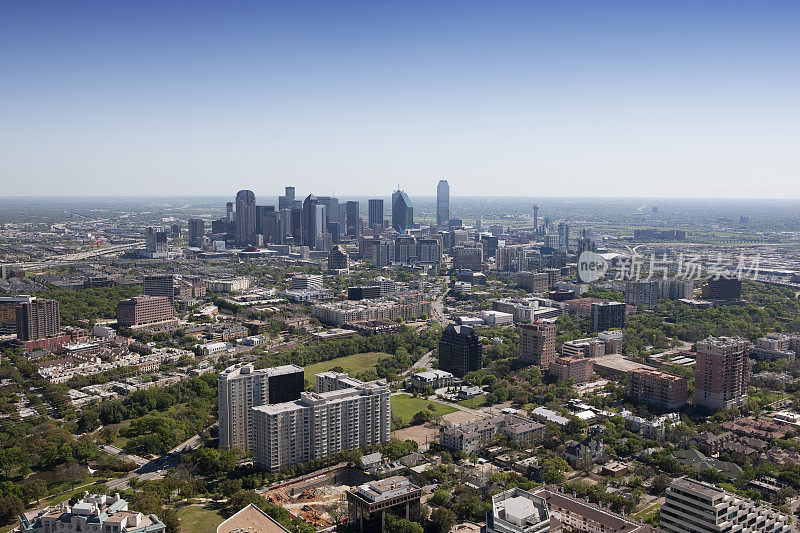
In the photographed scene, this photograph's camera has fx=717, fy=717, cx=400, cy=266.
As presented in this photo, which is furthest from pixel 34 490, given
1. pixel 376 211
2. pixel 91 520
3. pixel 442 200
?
pixel 442 200

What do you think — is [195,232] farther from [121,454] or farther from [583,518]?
[583,518]

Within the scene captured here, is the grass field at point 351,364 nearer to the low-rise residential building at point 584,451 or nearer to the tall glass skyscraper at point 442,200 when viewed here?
the low-rise residential building at point 584,451

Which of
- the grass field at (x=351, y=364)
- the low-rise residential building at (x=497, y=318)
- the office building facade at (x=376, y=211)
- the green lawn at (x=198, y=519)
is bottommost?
the green lawn at (x=198, y=519)

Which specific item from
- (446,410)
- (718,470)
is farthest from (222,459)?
(718,470)

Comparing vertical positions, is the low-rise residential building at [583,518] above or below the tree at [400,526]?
above

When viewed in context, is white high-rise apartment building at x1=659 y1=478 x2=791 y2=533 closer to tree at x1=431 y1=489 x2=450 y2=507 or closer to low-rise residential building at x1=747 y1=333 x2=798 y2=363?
tree at x1=431 y1=489 x2=450 y2=507

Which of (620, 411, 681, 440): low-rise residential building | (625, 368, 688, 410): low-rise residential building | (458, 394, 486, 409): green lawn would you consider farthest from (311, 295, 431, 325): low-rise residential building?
(620, 411, 681, 440): low-rise residential building

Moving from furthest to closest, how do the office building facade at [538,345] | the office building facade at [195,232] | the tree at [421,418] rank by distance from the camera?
the office building facade at [195,232], the office building facade at [538,345], the tree at [421,418]

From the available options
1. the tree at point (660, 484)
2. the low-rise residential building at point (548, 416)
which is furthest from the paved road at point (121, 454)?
the tree at point (660, 484)
